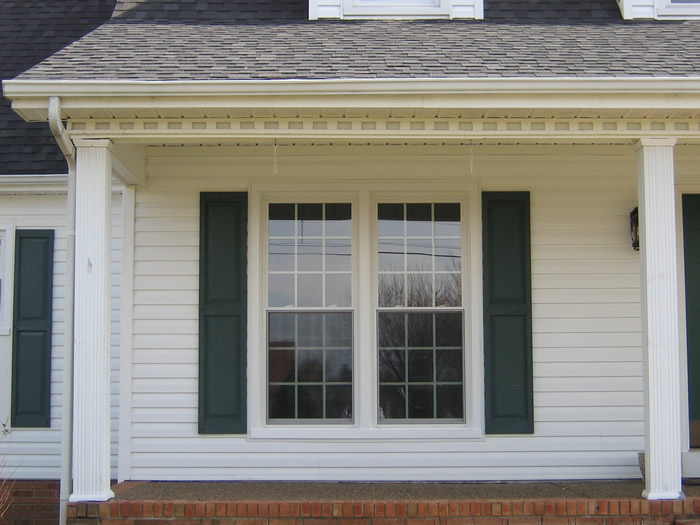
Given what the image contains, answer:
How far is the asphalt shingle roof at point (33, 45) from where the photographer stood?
7.01 metres

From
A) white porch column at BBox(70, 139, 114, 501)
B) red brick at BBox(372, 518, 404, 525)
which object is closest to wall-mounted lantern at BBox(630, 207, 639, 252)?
red brick at BBox(372, 518, 404, 525)

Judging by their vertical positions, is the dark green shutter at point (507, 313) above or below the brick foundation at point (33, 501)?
above

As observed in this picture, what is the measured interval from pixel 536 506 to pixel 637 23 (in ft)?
14.4

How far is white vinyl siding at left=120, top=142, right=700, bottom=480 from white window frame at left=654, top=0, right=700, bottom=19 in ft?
5.11

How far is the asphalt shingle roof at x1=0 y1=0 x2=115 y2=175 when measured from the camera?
701 centimetres

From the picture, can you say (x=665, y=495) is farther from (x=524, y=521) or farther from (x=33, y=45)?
(x=33, y=45)

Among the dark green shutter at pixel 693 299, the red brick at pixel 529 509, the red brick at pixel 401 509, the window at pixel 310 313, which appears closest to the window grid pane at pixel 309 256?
the window at pixel 310 313

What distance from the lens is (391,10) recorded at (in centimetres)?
693

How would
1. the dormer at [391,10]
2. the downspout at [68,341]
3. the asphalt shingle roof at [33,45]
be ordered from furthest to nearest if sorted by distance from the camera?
1. the asphalt shingle roof at [33,45]
2. the dormer at [391,10]
3. the downspout at [68,341]

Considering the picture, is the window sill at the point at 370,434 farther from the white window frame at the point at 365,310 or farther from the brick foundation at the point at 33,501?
the brick foundation at the point at 33,501

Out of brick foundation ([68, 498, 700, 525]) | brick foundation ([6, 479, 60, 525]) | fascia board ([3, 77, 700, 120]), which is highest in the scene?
fascia board ([3, 77, 700, 120])

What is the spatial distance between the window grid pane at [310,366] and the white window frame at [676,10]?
404 cm

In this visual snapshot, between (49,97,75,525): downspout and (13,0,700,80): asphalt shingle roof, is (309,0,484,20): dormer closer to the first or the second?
(13,0,700,80): asphalt shingle roof

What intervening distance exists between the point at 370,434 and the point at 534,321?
170 cm
